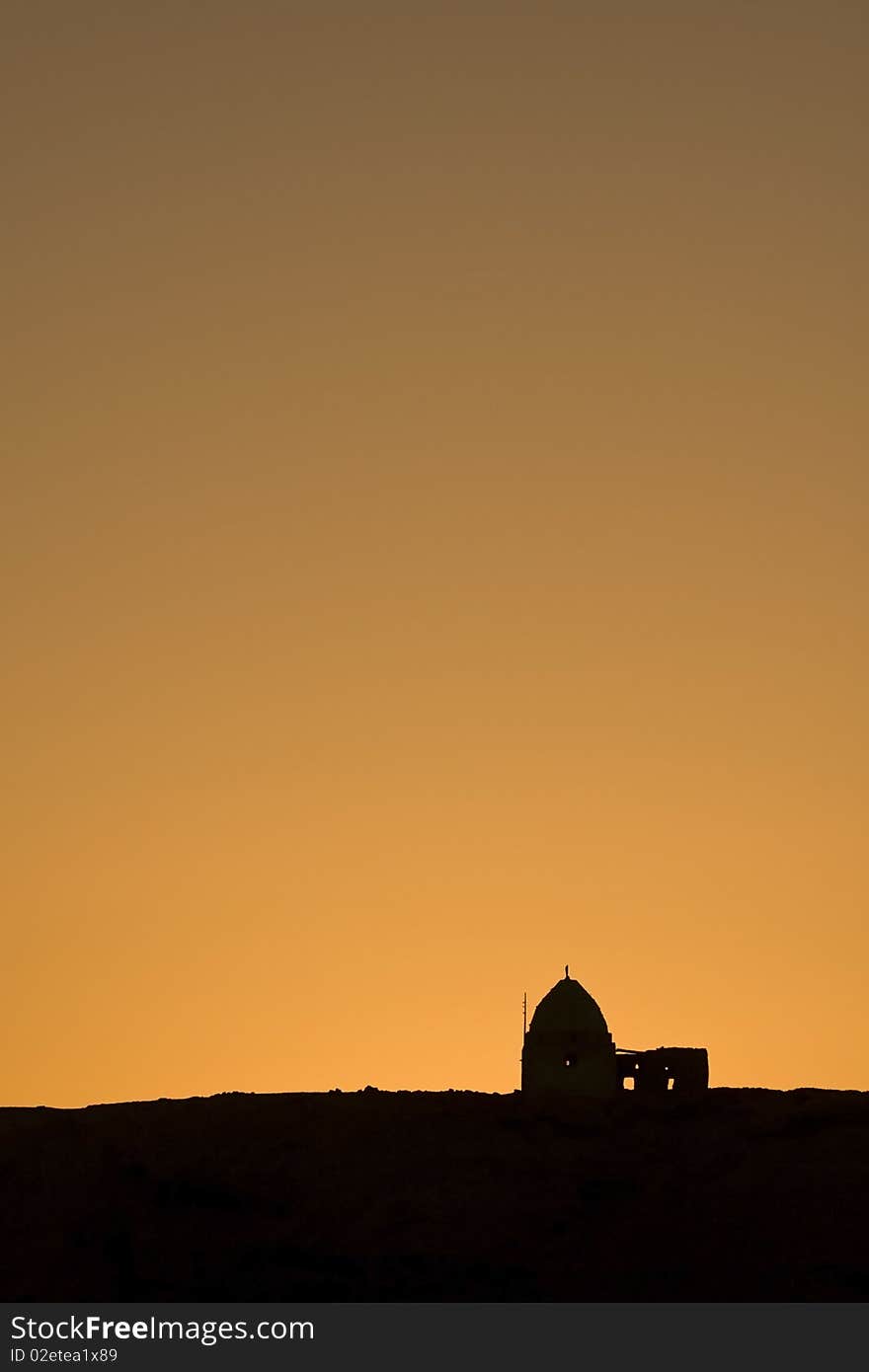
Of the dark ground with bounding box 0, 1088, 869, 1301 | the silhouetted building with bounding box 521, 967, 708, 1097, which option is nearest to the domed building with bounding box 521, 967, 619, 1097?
the silhouetted building with bounding box 521, 967, 708, 1097

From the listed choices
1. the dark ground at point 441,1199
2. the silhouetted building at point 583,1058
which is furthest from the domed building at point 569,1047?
the dark ground at point 441,1199

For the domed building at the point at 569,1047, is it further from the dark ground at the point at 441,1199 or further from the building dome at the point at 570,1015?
the dark ground at the point at 441,1199

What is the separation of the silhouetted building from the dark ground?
7.29ft

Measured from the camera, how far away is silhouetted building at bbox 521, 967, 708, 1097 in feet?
184

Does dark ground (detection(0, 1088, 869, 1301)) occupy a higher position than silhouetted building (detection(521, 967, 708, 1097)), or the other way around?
silhouetted building (detection(521, 967, 708, 1097))

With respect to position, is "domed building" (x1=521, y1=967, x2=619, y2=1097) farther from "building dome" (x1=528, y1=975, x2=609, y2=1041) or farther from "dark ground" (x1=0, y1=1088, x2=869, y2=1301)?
"dark ground" (x1=0, y1=1088, x2=869, y2=1301)

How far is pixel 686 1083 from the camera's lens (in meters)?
55.3

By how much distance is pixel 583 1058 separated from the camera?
192 feet

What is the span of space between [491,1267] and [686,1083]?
9679 millimetres

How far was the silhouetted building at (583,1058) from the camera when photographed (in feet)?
184
